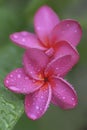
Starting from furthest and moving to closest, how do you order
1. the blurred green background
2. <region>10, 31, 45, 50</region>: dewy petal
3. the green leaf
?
the blurred green background → <region>10, 31, 45, 50</region>: dewy petal → the green leaf

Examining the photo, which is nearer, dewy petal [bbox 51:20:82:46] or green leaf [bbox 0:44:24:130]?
green leaf [bbox 0:44:24:130]

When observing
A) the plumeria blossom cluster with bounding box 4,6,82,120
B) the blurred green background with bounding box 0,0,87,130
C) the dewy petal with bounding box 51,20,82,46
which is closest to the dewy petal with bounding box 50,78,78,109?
the plumeria blossom cluster with bounding box 4,6,82,120

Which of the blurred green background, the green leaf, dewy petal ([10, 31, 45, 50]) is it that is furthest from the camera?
the blurred green background

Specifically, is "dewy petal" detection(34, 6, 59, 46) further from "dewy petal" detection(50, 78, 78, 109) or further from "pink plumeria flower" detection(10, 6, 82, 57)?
"dewy petal" detection(50, 78, 78, 109)

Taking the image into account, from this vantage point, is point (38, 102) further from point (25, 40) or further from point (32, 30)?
point (32, 30)

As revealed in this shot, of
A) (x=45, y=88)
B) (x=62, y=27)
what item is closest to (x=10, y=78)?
(x=45, y=88)

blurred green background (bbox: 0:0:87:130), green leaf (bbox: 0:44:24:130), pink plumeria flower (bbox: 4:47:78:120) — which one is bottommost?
blurred green background (bbox: 0:0:87:130)

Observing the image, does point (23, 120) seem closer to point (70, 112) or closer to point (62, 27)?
point (70, 112)
